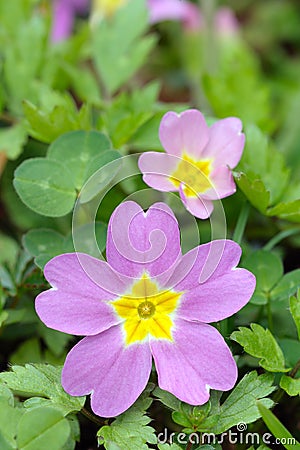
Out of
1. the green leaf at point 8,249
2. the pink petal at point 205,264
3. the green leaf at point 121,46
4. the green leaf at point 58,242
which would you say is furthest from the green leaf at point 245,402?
the green leaf at point 121,46

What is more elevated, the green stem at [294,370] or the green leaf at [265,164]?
the green leaf at [265,164]

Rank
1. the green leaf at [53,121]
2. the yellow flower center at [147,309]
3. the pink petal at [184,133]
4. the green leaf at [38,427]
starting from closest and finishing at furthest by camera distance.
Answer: the green leaf at [38,427], the yellow flower center at [147,309], the pink petal at [184,133], the green leaf at [53,121]

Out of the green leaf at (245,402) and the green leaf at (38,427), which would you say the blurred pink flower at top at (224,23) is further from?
the green leaf at (38,427)

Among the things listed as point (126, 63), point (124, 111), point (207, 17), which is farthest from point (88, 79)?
point (207, 17)

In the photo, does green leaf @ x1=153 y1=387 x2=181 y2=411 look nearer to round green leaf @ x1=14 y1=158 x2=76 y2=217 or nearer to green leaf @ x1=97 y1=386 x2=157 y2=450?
green leaf @ x1=97 y1=386 x2=157 y2=450

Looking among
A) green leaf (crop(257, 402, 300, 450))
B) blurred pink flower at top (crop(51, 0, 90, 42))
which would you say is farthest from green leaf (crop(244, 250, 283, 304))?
blurred pink flower at top (crop(51, 0, 90, 42))

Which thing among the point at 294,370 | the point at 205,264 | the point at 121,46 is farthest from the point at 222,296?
the point at 121,46
